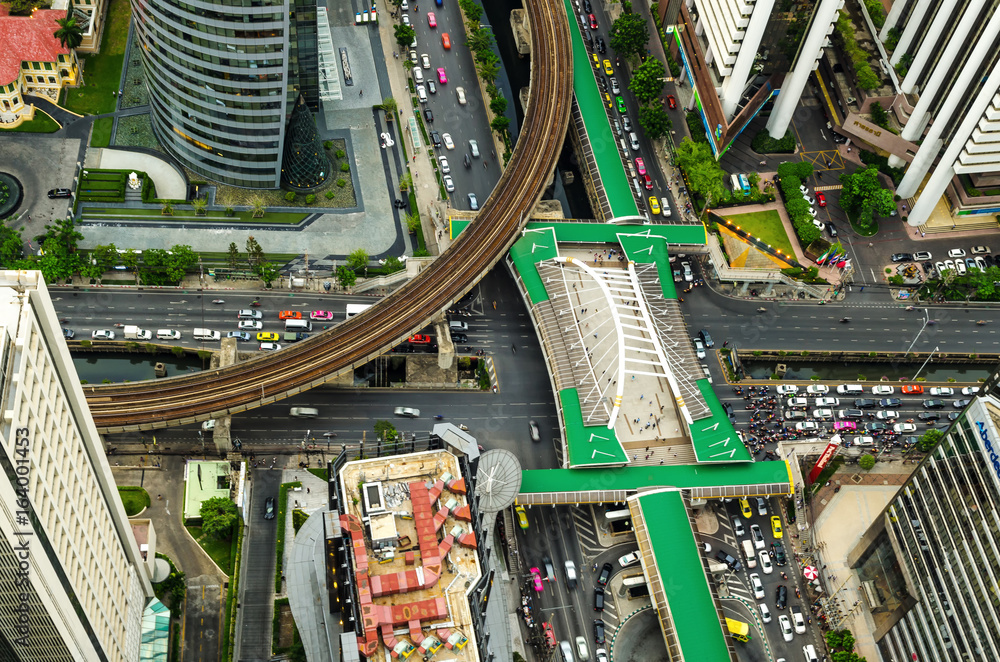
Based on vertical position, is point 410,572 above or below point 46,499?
below

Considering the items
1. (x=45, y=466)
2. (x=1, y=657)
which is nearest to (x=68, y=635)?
(x=1, y=657)

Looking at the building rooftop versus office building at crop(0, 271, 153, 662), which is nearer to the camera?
office building at crop(0, 271, 153, 662)

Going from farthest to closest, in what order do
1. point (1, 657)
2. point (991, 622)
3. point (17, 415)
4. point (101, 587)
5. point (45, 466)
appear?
point (991, 622) → point (101, 587) → point (1, 657) → point (45, 466) → point (17, 415)

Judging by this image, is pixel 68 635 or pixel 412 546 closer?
pixel 68 635

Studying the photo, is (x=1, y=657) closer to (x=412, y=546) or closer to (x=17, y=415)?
(x=17, y=415)

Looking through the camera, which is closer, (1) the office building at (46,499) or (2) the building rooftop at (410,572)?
(1) the office building at (46,499)
